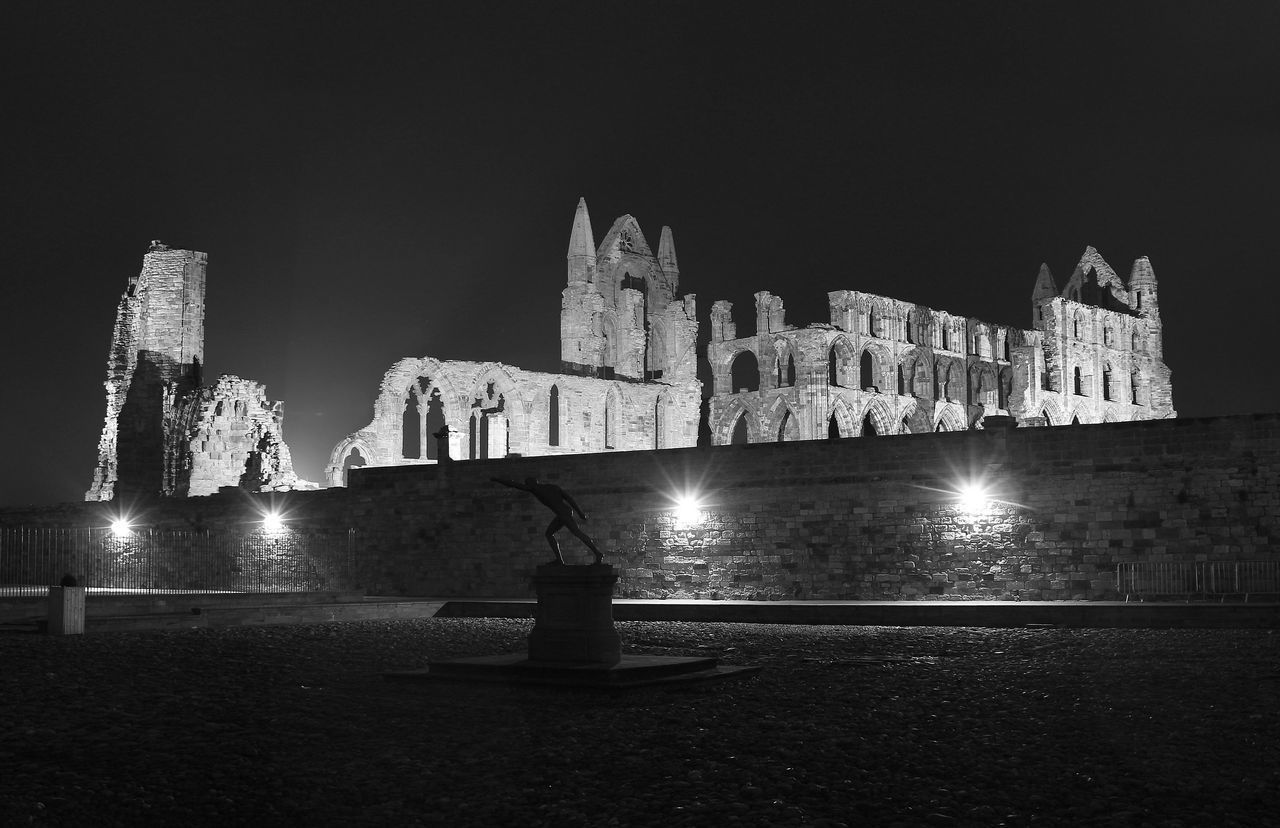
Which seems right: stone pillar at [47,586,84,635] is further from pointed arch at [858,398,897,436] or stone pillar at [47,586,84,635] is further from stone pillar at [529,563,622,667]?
pointed arch at [858,398,897,436]

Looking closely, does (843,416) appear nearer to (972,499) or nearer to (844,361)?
(844,361)

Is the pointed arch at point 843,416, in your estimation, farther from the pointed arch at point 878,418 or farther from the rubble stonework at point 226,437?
the rubble stonework at point 226,437

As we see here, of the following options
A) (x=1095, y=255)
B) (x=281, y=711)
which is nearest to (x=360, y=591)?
(x=281, y=711)

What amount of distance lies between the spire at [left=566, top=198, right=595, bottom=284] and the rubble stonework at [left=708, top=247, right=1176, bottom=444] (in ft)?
22.8

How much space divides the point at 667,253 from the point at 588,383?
8.69 meters

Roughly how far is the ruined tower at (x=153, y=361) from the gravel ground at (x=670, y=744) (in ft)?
75.1

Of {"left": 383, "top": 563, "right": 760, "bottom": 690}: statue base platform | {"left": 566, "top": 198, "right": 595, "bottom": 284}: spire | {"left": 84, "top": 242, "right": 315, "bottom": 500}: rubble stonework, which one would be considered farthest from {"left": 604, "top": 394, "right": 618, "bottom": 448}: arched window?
{"left": 383, "top": 563, "right": 760, "bottom": 690}: statue base platform

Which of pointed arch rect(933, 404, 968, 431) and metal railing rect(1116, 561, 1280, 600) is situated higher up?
pointed arch rect(933, 404, 968, 431)

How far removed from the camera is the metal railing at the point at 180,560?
88.5 feet

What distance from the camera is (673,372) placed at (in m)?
51.8

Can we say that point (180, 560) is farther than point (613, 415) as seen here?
No

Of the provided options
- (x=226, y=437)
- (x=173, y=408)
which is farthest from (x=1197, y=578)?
(x=173, y=408)

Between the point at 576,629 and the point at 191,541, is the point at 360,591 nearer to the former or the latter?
the point at 191,541

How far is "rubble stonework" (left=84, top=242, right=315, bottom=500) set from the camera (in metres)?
33.4
